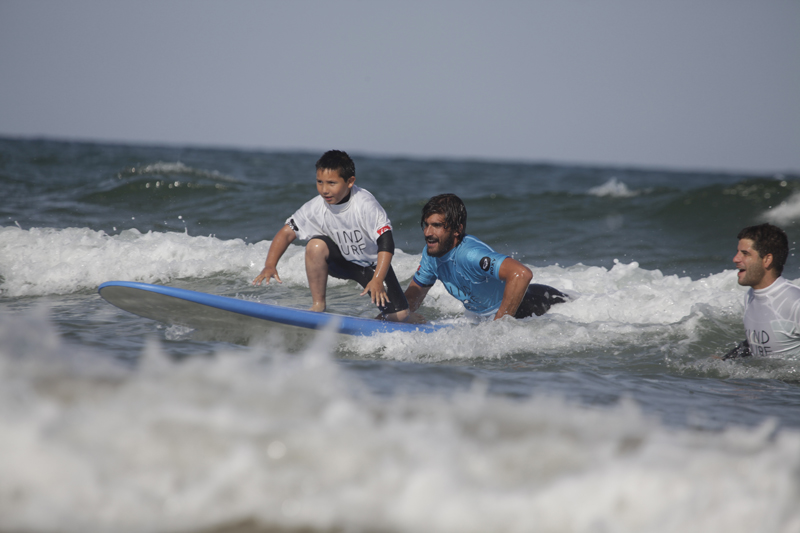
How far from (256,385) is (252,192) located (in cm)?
1161

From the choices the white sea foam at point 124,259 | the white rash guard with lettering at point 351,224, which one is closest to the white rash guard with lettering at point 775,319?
the white rash guard with lettering at point 351,224

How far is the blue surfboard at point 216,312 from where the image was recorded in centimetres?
418

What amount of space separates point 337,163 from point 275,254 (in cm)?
87

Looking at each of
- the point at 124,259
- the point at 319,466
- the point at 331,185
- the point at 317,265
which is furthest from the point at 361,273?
the point at 124,259

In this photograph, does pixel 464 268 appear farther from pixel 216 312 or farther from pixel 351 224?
pixel 216 312

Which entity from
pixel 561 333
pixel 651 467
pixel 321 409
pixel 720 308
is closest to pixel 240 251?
pixel 561 333

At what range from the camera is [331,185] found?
4723mm

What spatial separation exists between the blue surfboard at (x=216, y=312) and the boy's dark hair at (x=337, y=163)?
1.13 m

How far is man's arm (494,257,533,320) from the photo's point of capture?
4.44 metres

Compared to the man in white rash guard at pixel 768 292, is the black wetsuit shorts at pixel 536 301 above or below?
below

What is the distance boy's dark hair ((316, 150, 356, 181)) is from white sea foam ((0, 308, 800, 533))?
255cm

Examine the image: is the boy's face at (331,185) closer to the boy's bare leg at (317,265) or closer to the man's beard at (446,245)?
the boy's bare leg at (317,265)

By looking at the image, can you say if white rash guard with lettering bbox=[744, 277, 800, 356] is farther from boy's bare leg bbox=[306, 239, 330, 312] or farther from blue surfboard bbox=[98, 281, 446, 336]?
boy's bare leg bbox=[306, 239, 330, 312]

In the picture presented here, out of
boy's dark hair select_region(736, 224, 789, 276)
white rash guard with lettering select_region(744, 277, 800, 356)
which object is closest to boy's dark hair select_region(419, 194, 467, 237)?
boy's dark hair select_region(736, 224, 789, 276)
